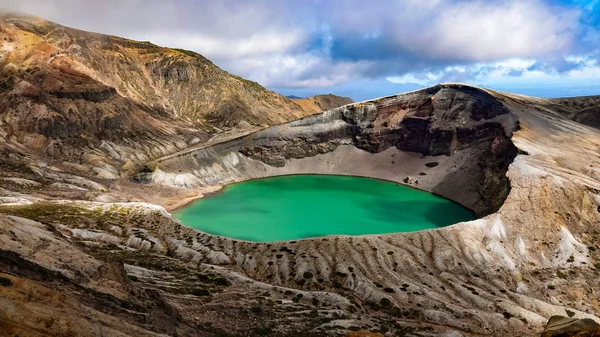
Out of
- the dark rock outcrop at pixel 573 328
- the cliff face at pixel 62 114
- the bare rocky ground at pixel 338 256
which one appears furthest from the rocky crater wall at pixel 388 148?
the dark rock outcrop at pixel 573 328

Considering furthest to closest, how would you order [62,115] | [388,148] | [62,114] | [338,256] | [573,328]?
[388,148], [62,114], [62,115], [338,256], [573,328]

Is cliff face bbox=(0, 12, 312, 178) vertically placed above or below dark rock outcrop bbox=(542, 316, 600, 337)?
above

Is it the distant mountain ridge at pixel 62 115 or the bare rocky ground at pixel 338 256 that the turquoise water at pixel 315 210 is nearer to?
the bare rocky ground at pixel 338 256

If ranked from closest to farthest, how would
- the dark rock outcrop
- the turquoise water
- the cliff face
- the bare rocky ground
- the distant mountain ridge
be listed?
the dark rock outcrop, the bare rocky ground, the turquoise water, the distant mountain ridge, the cliff face

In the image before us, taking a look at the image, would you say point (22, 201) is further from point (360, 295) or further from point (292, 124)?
point (292, 124)

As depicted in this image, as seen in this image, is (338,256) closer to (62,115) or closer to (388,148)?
(388,148)

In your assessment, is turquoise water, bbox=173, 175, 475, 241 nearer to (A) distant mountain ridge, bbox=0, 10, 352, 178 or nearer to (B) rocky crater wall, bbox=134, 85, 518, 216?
(B) rocky crater wall, bbox=134, 85, 518, 216

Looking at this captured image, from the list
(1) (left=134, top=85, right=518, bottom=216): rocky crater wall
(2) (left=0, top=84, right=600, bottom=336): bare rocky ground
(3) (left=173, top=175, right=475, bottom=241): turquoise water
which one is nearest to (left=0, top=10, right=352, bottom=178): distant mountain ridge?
(2) (left=0, top=84, right=600, bottom=336): bare rocky ground

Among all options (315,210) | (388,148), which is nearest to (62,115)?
(315,210)
